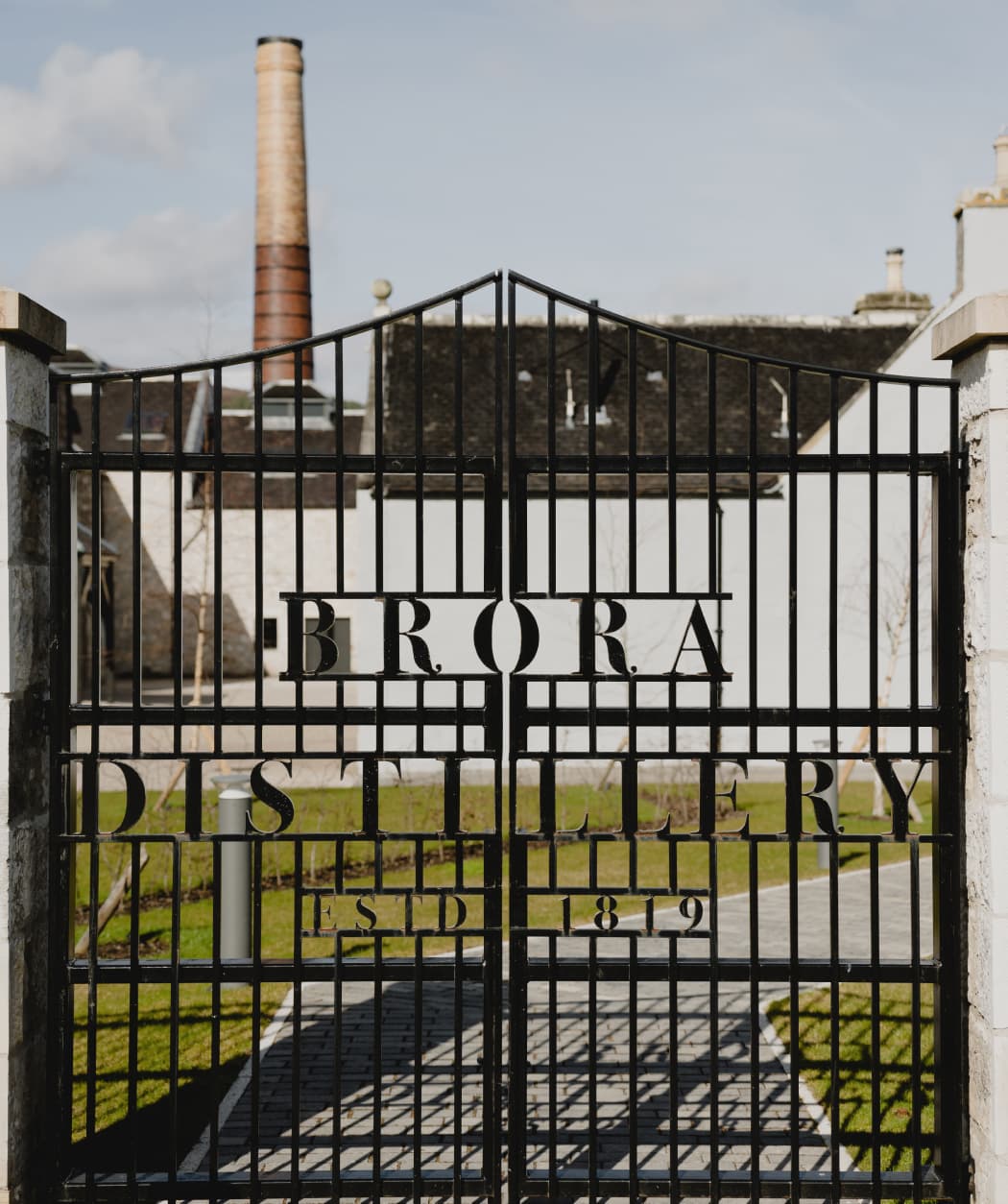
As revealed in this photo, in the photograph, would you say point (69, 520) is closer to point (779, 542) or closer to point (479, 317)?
point (779, 542)

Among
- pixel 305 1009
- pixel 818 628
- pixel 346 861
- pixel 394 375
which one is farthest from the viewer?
pixel 394 375

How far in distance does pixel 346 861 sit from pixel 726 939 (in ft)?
12.7

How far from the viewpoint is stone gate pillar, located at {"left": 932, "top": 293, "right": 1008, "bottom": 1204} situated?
4.41m

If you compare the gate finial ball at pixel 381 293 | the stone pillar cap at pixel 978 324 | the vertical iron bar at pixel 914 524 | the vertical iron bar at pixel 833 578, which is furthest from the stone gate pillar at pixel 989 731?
the gate finial ball at pixel 381 293

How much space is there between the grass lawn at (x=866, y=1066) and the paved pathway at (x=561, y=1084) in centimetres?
16

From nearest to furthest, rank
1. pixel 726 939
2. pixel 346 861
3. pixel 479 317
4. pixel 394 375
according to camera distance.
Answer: pixel 726 939
pixel 346 861
pixel 394 375
pixel 479 317

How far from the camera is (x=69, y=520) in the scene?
465 centimetres

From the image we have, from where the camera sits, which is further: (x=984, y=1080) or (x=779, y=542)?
(x=779, y=542)

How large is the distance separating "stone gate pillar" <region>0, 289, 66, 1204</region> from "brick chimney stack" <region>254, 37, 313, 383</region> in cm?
2812

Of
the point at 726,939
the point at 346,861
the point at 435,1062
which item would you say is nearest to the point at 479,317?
the point at 346,861

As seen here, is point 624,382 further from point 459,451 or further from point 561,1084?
point 459,451

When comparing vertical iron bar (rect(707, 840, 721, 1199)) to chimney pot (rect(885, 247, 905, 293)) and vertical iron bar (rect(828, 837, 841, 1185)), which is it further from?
chimney pot (rect(885, 247, 905, 293))

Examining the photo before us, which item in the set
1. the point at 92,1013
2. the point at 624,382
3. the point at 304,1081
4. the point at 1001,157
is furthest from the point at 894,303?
the point at 92,1013

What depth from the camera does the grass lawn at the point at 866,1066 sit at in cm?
571
